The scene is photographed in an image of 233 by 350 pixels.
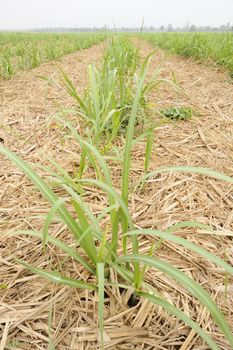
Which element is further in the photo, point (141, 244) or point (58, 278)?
point (141, 244)

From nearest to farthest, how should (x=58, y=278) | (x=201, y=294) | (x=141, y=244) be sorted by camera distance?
(x=201, y=294) → (x=58, y=278) → (x=141, y=244)

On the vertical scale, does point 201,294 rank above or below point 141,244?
above

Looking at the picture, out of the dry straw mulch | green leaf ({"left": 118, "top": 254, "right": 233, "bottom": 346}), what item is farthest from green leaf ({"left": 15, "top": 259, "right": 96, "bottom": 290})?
green leaf ({"left": 118, "top": 254, "right": 233, "bottom": 346})

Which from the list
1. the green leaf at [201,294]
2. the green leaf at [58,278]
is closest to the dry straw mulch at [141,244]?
the green leaf at [58,278]

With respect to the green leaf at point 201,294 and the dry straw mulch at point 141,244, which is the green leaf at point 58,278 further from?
the green leaf at point 201,294

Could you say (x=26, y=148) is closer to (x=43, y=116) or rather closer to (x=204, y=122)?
(x=43, y=116)

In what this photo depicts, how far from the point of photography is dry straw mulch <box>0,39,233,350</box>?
1.97ft

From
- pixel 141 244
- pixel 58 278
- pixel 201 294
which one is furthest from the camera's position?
pixel 141 244

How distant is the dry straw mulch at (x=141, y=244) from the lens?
1.97 ft

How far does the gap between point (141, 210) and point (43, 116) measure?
1073 mm

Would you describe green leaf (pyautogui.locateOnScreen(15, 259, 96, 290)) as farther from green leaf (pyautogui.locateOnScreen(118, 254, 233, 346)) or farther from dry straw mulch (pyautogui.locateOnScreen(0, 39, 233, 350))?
green leaf (pyautogui.locateOnScreen(118, 254, 233, 346))

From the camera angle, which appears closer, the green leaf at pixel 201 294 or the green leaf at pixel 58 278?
the green leaf at pixel 201 294

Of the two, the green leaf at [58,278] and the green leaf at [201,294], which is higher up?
the green leaf at [201,294]

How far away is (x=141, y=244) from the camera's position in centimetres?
82
